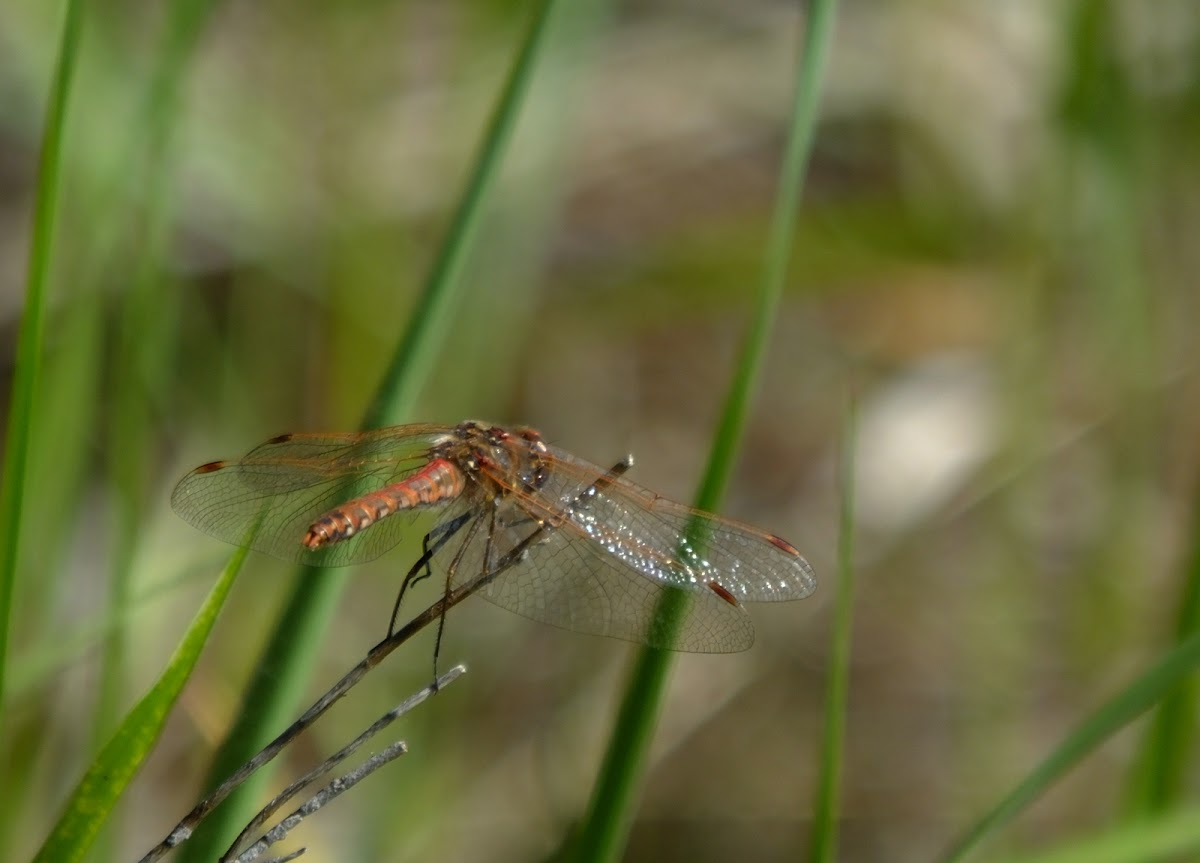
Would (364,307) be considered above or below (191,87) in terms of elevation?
below

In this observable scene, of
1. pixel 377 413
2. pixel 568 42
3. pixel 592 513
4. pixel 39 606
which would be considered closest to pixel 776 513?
pixel 568 42

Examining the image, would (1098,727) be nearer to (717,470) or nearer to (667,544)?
(717,470)

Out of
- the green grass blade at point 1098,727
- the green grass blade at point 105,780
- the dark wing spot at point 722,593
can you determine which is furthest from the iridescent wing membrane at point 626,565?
the green grass blade at point 105,780

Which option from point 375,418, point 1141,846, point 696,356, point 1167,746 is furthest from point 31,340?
point 696,356

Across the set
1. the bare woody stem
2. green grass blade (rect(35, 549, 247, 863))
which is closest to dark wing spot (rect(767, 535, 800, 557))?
the bare woody stem

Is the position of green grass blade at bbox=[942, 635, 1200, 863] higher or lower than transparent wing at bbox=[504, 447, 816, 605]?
lower

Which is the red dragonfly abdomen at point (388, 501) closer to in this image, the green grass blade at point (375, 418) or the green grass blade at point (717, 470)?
the green grass blade at point (375, 418)

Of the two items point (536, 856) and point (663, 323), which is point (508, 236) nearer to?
point (663, 323)

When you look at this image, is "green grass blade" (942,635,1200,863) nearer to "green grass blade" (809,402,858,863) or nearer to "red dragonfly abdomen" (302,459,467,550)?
"green grass blade" (809,402,858,863)
